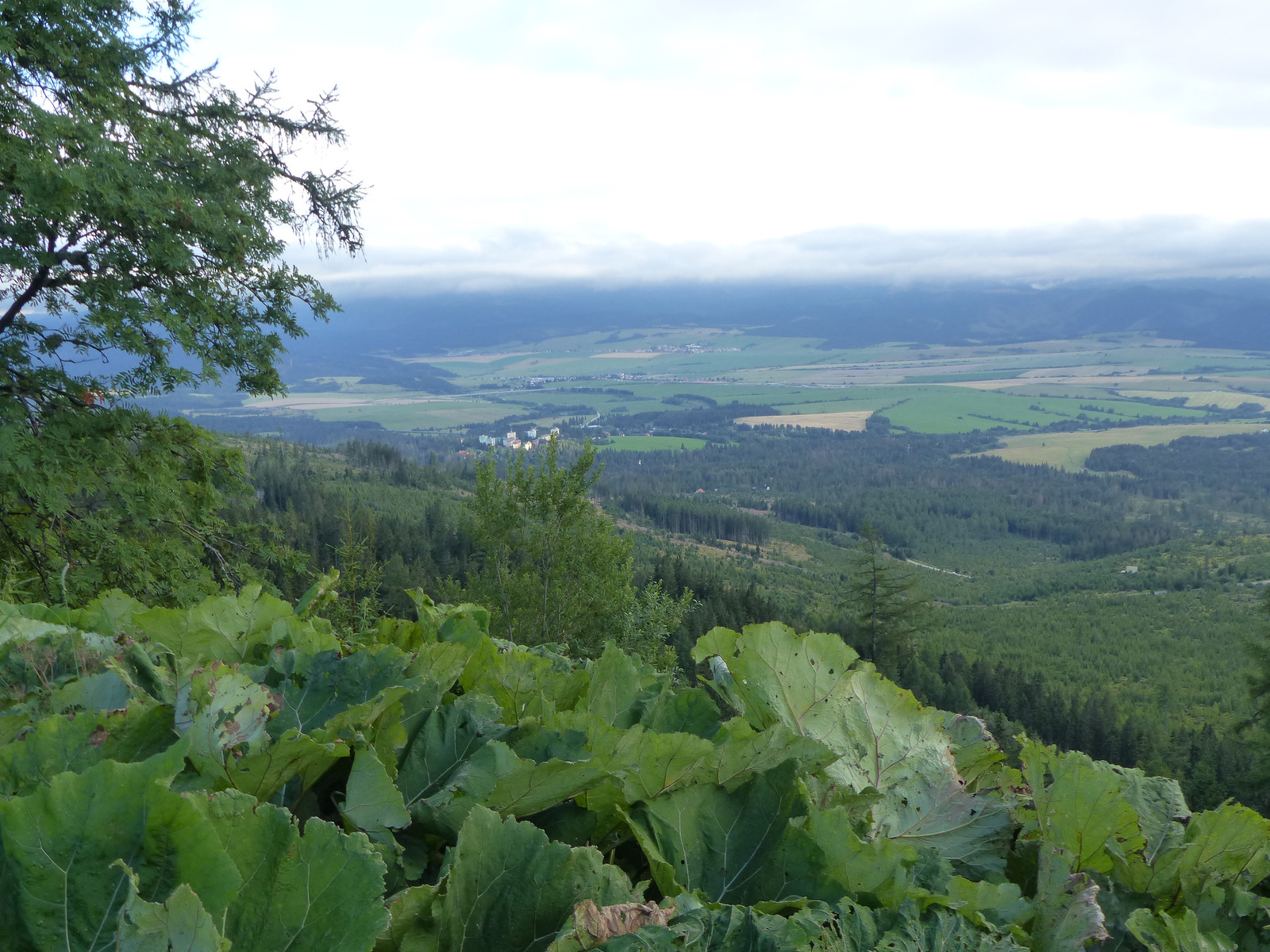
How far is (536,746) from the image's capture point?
1.68 meters

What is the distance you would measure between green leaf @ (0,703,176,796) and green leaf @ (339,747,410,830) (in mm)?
398

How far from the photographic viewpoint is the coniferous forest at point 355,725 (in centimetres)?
112

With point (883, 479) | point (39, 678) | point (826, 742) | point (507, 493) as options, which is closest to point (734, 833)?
point (826, 742)

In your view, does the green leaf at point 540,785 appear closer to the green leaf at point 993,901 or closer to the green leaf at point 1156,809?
the green leaf at point 993,901

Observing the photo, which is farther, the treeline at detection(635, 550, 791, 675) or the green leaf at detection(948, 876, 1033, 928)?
the treeline at detection(635, 550, 791, 675)

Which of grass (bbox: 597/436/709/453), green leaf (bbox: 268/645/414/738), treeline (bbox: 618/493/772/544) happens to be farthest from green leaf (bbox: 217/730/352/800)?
grass (bbox: 597/436/709/453)

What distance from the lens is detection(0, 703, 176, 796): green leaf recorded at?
4.25 feet

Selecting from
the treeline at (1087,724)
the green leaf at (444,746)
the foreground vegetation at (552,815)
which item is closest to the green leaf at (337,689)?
the foreground vegetation at (552,815)

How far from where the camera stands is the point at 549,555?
18.4 metres

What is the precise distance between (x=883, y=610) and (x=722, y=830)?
39.4 meters

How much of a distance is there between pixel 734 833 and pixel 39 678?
175 cm

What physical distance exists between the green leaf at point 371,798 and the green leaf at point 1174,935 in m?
1.39

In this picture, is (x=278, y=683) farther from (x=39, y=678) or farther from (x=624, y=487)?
(x=624, y=487)

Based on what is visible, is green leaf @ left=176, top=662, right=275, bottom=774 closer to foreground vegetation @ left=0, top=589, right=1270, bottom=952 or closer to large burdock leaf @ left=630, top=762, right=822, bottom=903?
foreground vegetation @ left=0, top=589, right=1270, bottom=952
